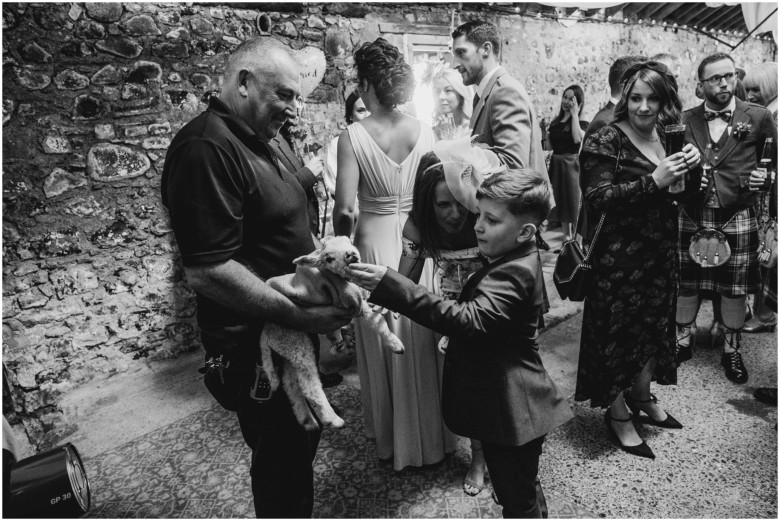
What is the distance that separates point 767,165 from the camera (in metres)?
2.85

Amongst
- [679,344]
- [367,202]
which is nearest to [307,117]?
[367,202]

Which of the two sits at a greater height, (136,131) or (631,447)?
(136,131)

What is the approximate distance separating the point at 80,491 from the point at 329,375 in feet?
7.14

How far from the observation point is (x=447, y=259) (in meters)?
2.18

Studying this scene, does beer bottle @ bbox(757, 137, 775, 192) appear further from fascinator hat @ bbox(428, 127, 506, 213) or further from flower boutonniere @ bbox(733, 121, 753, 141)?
fascinator hat @ bbox(428, 127, 506, 213)

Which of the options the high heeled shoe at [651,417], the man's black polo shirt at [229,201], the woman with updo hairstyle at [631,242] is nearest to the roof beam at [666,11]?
the woman with updo hairstyle at [631,242]

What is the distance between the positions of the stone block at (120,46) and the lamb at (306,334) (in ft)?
9.21

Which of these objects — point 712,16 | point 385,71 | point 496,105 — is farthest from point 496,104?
point 712,16

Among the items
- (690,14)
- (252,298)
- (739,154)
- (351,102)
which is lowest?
(252,298)

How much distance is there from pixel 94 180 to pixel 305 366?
2.69 metres

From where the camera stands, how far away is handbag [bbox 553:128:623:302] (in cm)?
233

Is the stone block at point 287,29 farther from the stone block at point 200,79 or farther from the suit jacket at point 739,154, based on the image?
the suit jacket at point 739,154

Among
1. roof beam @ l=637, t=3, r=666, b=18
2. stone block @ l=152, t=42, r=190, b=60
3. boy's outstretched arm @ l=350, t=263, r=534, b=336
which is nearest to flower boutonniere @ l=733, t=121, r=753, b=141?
boy's outstretched arm @ l=350, t=263, r=534, b=336

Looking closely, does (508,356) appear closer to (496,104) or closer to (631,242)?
(631,242)
